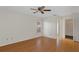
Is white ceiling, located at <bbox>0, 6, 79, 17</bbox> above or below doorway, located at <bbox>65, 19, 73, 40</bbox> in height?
above

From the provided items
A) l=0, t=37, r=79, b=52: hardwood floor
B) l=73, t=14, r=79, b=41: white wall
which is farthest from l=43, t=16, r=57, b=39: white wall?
l=73, t=14, r=79, b=41: white wall

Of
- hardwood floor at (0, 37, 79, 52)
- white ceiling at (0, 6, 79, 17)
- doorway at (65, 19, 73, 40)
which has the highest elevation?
white ceiling at (0, 6, 79, 17)

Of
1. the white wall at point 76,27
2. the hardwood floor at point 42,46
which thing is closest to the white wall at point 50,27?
the hardwood floor at point 42,46

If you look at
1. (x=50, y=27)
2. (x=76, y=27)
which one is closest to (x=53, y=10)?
(x=50, y=27)

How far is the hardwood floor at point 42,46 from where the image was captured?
1.13 m

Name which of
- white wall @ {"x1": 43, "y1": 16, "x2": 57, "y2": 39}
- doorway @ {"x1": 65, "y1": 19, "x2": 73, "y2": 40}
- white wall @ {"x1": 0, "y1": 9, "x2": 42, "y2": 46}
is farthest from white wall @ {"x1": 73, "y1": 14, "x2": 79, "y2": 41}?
white wall @ {"x1": 0, "y1": 9, "x2": 42, "y2": 46}

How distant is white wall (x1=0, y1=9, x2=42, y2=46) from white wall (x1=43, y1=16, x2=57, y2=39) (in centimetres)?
8

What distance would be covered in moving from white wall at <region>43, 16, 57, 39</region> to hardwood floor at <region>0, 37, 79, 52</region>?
0.07 metres

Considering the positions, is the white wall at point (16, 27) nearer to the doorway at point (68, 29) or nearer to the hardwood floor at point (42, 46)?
the hardwood floor at point (42, 46)

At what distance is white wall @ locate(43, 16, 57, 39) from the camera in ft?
3.85

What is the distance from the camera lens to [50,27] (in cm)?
120

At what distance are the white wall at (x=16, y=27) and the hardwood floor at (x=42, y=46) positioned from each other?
0.23 feet

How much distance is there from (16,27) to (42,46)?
445mm

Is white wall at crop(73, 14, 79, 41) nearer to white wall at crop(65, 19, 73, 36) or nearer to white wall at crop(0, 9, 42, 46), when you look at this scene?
white wall at crop(65, 19, 73, 36)
